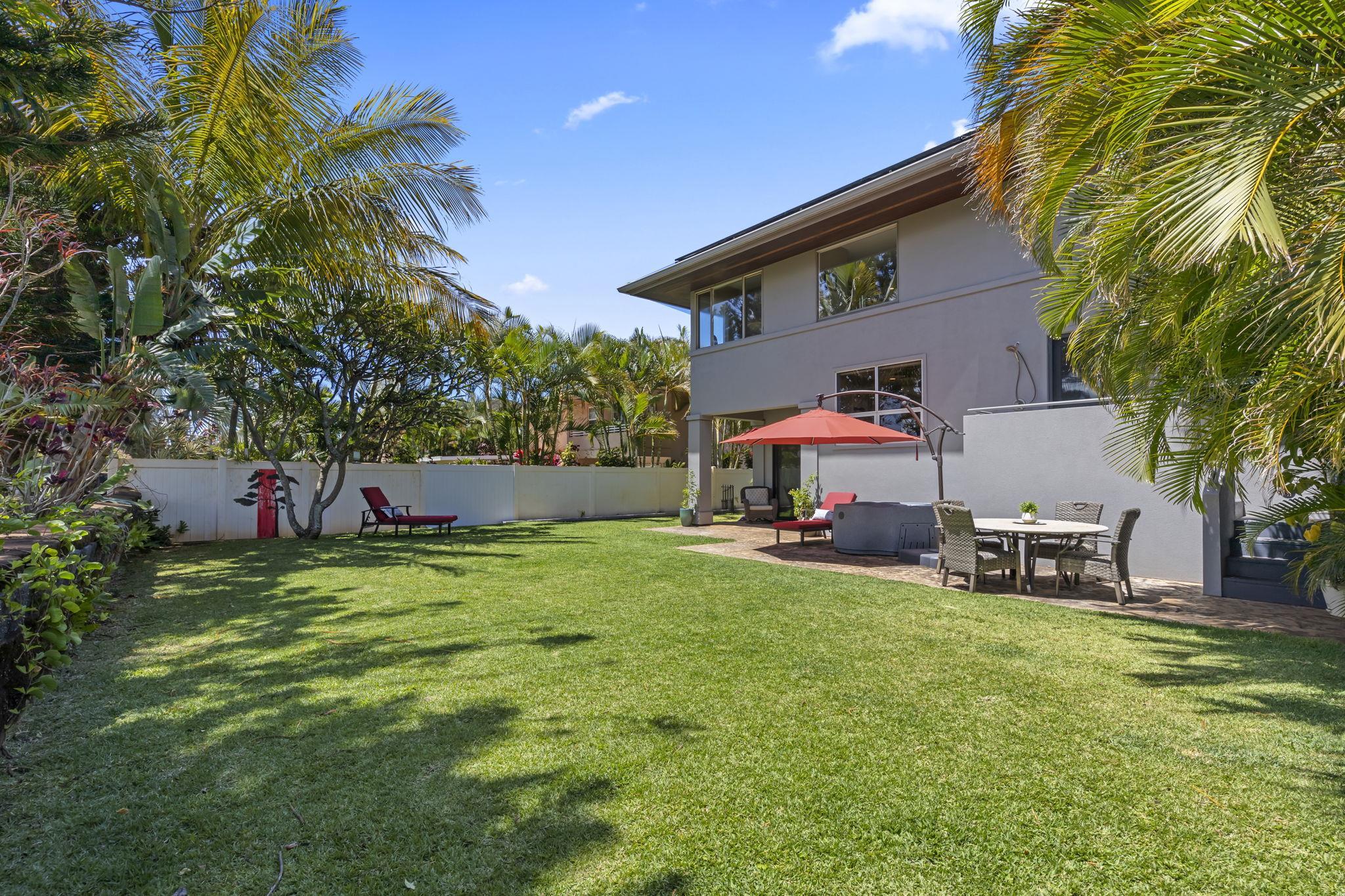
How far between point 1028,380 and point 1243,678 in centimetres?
742

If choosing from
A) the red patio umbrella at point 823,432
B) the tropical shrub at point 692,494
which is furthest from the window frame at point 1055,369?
the tropical shrub at point 692,494

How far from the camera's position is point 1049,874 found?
2.45 m

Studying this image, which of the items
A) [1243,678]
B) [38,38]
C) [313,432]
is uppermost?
[38,38]

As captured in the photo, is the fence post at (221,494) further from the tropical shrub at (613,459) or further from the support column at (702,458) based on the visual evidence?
the tropical shrub at (613,459)

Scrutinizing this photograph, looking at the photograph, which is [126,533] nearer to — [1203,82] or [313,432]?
[313,432]

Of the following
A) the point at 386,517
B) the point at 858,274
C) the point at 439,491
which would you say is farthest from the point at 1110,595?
the point at 439,491

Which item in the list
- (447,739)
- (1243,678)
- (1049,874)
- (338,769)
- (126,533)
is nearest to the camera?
(1049,874)

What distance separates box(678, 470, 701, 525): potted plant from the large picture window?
4.93 m

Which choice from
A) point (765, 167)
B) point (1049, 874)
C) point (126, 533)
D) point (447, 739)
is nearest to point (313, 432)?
point (126, 533)

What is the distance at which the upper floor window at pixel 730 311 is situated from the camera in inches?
690

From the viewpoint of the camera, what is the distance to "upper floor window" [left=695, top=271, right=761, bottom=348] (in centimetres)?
1753

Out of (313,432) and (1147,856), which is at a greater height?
(313,432)

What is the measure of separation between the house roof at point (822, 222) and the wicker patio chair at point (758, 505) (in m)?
6.01

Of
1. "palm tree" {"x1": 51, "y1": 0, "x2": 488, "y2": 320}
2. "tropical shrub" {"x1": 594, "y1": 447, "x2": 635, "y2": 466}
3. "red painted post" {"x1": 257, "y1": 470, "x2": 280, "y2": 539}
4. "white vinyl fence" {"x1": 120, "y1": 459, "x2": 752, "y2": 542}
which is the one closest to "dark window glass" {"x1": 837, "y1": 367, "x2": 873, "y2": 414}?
"white vinyl fence" {"x1": 120, "y1": 459, "x2": 752, "y2": 542}
